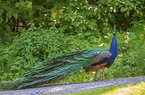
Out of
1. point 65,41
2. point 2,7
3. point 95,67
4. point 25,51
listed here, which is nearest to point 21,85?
point 95,67

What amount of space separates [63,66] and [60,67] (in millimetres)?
79

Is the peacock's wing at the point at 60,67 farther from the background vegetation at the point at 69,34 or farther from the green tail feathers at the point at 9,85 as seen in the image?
the background vegetation at the point at 69,34

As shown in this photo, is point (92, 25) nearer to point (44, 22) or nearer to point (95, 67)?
point (44, 22)

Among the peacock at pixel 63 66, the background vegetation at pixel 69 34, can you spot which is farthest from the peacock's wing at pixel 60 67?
the background vegetation at pixel 69 34

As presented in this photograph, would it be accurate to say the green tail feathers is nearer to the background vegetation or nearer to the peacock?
the peacock

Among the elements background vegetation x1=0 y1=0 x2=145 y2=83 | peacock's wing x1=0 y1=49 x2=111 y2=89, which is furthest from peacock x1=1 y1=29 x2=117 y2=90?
background vegetation x1=0 y1=0 x2=145 y2=83

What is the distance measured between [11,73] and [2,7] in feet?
9.59

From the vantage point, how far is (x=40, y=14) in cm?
1072

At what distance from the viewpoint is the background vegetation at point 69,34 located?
26.0 ft

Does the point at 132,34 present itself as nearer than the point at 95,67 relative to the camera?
No

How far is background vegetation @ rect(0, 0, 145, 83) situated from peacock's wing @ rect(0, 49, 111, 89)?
83 cm

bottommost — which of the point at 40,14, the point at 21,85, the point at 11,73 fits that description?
the point at 11,73

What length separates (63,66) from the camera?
238 inches

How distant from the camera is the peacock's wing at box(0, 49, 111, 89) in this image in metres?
5.77
